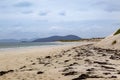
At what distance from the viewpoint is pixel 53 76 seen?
14547mm

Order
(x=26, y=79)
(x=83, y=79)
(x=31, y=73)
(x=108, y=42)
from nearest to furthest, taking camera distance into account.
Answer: (x=83, y=79) < (x=26, y=79) < (x=31, y=73) < (x=108, y=42)

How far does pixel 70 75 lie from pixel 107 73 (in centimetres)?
174

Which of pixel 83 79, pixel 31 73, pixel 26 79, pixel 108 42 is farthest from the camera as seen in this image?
pixel 108 42

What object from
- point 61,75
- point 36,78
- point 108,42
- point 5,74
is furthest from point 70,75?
point 108,42

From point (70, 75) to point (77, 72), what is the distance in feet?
1.71

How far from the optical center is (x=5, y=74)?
658 inches

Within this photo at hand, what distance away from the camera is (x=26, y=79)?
47.5 ft

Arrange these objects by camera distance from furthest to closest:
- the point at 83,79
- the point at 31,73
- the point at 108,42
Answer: the point at 108,42 → the point at 31,73 → the point at 83,79

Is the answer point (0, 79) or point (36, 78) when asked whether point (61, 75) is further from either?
point (0, 79)

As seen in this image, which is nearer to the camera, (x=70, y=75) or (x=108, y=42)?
(x=70, y=75)

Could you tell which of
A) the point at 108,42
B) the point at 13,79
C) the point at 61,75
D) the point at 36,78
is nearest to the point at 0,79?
the point at 13,79

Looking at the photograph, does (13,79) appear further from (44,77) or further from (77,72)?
(77,72)

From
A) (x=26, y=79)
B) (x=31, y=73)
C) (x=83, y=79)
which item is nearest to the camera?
(x=83, y=79)

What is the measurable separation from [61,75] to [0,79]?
311cm
